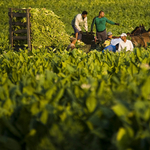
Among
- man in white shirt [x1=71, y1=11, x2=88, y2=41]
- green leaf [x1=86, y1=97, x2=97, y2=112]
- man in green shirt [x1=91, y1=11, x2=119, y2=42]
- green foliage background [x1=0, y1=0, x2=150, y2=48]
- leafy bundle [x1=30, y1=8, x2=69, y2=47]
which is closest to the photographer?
green leaf [x1=86, y1=97, x2=97, y2=112]

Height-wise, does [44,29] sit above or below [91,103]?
below

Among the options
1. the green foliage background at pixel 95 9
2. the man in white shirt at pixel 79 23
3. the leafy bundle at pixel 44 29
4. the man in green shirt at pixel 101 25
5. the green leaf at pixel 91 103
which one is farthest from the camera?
the green foliage background at pixel 95 9

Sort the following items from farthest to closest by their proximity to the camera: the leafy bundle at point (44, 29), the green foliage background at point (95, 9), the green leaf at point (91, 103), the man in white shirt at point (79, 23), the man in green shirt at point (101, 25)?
the green foliage background at point (95, 9) → the man in green shirt at point (101, 25) → the man in white shirt at point (79, 23) → the leafy bundle at point (44, 29) → the green leaf at point (91, 103)

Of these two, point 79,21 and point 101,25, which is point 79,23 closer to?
point 79,21

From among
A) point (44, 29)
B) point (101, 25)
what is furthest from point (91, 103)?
point (101, 25)

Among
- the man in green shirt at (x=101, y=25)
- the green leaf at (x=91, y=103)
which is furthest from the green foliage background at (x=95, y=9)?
the green leaf at (x=91, y=103)

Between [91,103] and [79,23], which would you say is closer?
[91,103]

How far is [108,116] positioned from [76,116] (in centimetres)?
24

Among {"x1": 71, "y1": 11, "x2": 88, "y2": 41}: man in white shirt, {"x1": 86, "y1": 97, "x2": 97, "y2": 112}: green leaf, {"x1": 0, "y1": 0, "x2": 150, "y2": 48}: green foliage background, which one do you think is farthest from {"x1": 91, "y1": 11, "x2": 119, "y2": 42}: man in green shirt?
{"x1": 0, "y1": 0, "x2": 150, "y2": 48}: green foliage background

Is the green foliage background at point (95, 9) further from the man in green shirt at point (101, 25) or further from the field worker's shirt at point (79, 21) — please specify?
the man in green shirt at point (101, 25)

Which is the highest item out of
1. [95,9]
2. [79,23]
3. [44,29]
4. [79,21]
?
[95,9]

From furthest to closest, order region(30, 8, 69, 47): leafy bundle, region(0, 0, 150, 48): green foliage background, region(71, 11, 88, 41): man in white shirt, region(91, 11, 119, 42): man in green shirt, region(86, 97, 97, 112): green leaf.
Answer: region(0, 0, 150, 48): green foliage background
region(91, 11, 119, 42): man in green shirt
region(71, 11, 88, 41): man in white shirt
region(30, 8, 69, 47): leafy bundle
region(86, 97, 97, 112): green leaf

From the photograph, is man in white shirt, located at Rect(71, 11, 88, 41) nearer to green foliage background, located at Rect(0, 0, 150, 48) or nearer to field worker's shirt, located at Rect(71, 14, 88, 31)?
field worker's shirt, located at Rect(71, 14, 88, 31)

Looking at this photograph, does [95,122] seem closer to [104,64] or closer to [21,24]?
[104,64]
